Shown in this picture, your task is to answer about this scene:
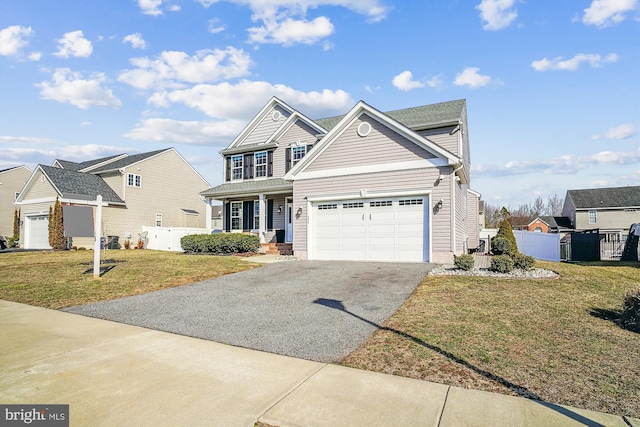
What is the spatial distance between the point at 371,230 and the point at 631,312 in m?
9.16

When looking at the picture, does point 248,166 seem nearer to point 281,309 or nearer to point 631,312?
point 281,309

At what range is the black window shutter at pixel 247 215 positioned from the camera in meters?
22.6

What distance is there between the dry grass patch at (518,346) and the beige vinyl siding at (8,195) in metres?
41.4

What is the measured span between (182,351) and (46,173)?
26.5 metres

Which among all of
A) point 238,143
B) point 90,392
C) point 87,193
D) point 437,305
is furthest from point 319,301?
point 87,193

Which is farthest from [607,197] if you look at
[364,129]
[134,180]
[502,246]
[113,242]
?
[113,242]

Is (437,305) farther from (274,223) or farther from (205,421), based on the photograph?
(274,223)

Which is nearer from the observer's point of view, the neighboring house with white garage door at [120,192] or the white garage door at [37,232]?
the neighboring house with white garage door at [120,192]

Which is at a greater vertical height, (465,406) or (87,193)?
(87,193)

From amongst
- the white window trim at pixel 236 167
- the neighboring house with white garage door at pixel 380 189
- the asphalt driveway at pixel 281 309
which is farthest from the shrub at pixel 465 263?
the white window trim at pixel 236 167

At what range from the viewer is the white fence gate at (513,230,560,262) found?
19969 millimetres

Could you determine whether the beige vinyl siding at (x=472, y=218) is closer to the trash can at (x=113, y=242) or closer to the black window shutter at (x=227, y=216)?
the black window shutter at (x=227, y=216)

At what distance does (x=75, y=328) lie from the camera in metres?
6.50

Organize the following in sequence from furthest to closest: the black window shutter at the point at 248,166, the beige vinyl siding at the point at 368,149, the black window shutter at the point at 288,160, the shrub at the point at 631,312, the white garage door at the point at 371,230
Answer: the black window shutter at the point at 248,166, the black window shutter at the point at 288,160, the beige vinyl siding at the point at 368,149, the white garage door at the point at 371,230, the shrub at the point at 631,312
